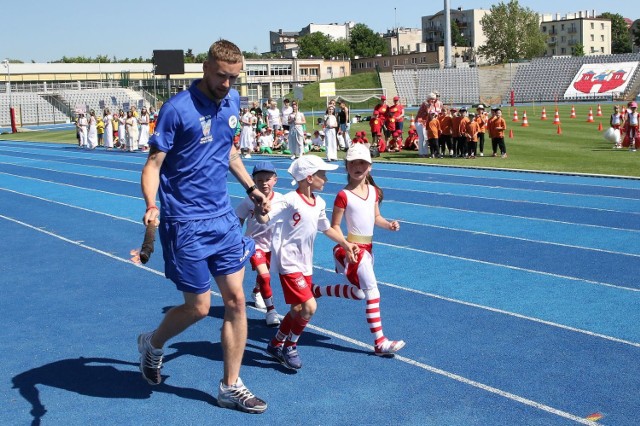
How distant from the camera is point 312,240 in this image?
21.2ft

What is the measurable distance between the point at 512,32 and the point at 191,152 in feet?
387

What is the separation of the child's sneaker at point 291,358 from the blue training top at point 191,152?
4.89ft

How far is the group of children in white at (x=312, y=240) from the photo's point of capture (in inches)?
247

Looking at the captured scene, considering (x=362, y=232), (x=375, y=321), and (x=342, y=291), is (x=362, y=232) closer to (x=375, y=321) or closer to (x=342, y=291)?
(x=342, y=291)

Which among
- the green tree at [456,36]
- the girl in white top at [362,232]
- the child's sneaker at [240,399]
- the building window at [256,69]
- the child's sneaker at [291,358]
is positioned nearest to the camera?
the child's sneaker at [240,399]

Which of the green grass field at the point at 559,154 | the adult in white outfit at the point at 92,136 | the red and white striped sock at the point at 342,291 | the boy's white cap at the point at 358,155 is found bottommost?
the red and white striped sock at the point at 342,291

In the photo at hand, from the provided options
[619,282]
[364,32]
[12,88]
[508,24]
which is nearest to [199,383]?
[619,282]

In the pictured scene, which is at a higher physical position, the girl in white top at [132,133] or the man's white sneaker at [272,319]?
the girl in white top at [132,133]

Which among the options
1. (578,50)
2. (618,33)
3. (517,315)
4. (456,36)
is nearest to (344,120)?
(517,315)

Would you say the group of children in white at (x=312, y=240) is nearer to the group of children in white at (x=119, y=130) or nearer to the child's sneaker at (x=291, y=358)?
the child's sneaker at (x=291, y=358)

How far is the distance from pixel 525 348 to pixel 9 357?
4.33m

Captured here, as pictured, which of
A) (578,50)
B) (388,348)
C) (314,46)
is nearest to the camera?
(388,348)

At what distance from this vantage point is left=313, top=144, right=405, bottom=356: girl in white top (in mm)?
6562

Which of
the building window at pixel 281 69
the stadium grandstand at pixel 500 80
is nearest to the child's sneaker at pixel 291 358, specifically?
the stadium grandstand at pixel 500 80
